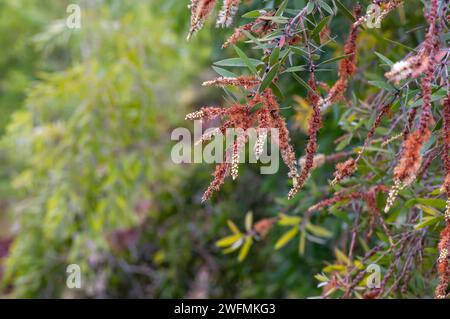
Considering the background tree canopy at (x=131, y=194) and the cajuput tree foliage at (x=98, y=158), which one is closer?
the background tree canopy at (x=131, y=194)

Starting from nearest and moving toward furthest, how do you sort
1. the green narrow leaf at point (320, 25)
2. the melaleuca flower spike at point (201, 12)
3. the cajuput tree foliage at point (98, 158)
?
the melaleuca flower spike at point (201, 12) → the green narrow leaf at point (320, 25) → the cajuput tree foliage at point (98, 158)

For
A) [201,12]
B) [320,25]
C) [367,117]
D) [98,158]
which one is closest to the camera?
[201,12]

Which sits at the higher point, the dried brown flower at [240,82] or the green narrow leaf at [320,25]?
the green narrow leaf at [320,25]

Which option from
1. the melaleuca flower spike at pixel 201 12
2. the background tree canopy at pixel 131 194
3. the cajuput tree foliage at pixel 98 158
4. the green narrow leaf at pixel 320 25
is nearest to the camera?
the melaleuca flower spike at pixel 201 12

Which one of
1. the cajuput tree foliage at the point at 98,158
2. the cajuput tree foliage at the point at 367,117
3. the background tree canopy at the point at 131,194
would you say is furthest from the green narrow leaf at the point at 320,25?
the cajuput tree foliage at the point at 98,158

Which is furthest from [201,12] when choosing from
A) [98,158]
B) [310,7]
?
[98,158]

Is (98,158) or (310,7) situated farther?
(98,158)

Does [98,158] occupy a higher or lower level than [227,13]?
lower

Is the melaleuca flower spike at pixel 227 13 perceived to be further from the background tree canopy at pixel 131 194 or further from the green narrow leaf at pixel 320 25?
the background tree canopy at pixel 131 194

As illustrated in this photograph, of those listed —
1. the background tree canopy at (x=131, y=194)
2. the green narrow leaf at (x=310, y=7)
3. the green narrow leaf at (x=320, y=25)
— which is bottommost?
the background tree canopy at (x=131, y=194)

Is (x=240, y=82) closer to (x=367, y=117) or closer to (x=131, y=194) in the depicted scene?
(x=367, y=117)

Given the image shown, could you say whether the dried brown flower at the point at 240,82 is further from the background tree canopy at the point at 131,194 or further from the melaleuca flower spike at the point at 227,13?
the background tree canopy at the point at 131,194

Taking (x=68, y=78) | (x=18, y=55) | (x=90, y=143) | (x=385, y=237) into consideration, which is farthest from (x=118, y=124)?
(x=18, y=55)

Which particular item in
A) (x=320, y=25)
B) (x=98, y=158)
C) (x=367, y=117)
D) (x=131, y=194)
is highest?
(x=320, y=25)
